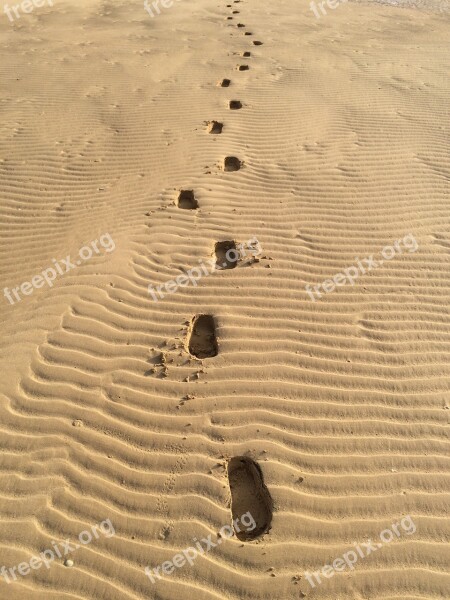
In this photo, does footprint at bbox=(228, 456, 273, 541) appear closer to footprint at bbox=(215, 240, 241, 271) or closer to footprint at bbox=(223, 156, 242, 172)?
footprint at bbox=(215, 240, 241, 271)

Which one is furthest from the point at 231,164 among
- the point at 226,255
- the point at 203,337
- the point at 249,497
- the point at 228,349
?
the point at 249,497

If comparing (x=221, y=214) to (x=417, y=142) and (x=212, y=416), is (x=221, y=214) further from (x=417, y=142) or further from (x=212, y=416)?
(x=417, y=142)

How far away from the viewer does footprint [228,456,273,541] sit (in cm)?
279

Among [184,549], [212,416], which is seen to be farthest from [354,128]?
[184,549]

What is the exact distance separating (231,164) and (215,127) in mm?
1313

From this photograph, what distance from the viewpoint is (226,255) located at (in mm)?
4621

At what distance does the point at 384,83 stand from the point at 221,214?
539cm

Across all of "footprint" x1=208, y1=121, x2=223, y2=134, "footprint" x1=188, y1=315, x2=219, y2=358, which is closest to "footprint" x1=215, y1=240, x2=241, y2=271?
"footprint" x1=188, y1=315, x2=219, y2=358

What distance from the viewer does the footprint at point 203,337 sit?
375 centimetres

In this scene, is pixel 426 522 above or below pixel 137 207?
below

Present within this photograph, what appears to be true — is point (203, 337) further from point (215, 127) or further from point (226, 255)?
point (215, 127)

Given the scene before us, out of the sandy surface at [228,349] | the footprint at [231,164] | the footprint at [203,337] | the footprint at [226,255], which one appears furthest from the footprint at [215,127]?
the footprint at [203,337]

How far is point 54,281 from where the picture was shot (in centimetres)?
449

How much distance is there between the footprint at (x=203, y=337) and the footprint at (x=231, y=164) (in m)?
2.78
